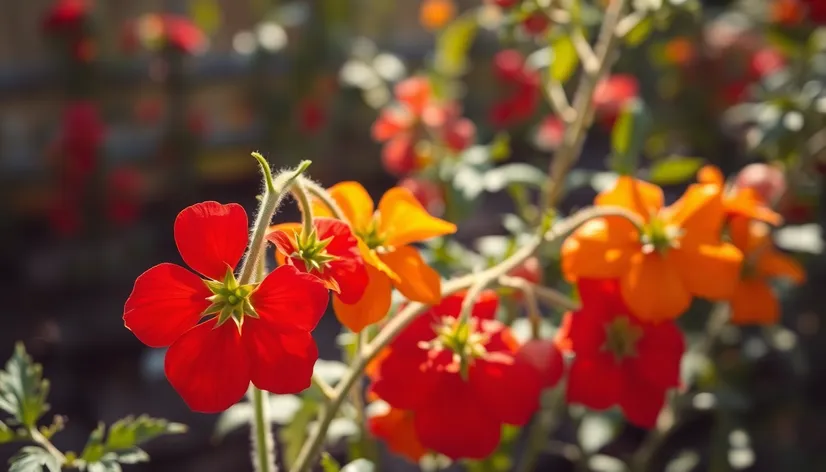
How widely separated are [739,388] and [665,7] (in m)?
0.91

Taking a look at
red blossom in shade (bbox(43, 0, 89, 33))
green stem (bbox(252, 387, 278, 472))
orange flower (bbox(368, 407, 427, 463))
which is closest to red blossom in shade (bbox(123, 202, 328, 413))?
green stem (bbox(252, 387, 278, 472))

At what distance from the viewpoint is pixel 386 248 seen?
2.41 feet

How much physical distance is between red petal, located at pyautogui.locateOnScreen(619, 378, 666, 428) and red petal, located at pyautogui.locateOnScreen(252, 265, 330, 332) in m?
0.40

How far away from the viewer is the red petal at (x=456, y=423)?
28.8 inches

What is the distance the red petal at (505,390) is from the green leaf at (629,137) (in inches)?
15.5

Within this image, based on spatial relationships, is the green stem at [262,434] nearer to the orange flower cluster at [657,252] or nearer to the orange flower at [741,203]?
the orange flower cluster at [657,252]

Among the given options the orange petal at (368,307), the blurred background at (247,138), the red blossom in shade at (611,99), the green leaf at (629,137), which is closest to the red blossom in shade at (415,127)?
the blurred background at (247,138)

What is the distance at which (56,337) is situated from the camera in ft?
7.59

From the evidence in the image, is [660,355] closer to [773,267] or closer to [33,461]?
[773,267]

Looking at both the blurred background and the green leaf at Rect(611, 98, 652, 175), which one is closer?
the green leaf at Rect(611, 98, 652, 175)

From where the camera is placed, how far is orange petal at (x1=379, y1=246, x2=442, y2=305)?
70 centimetres

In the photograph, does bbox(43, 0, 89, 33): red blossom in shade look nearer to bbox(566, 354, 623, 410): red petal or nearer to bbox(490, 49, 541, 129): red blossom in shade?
bbox(490, 49, 541, 129): red blossom in shade

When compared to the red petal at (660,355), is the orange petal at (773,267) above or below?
below

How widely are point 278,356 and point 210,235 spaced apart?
102 millimetres
